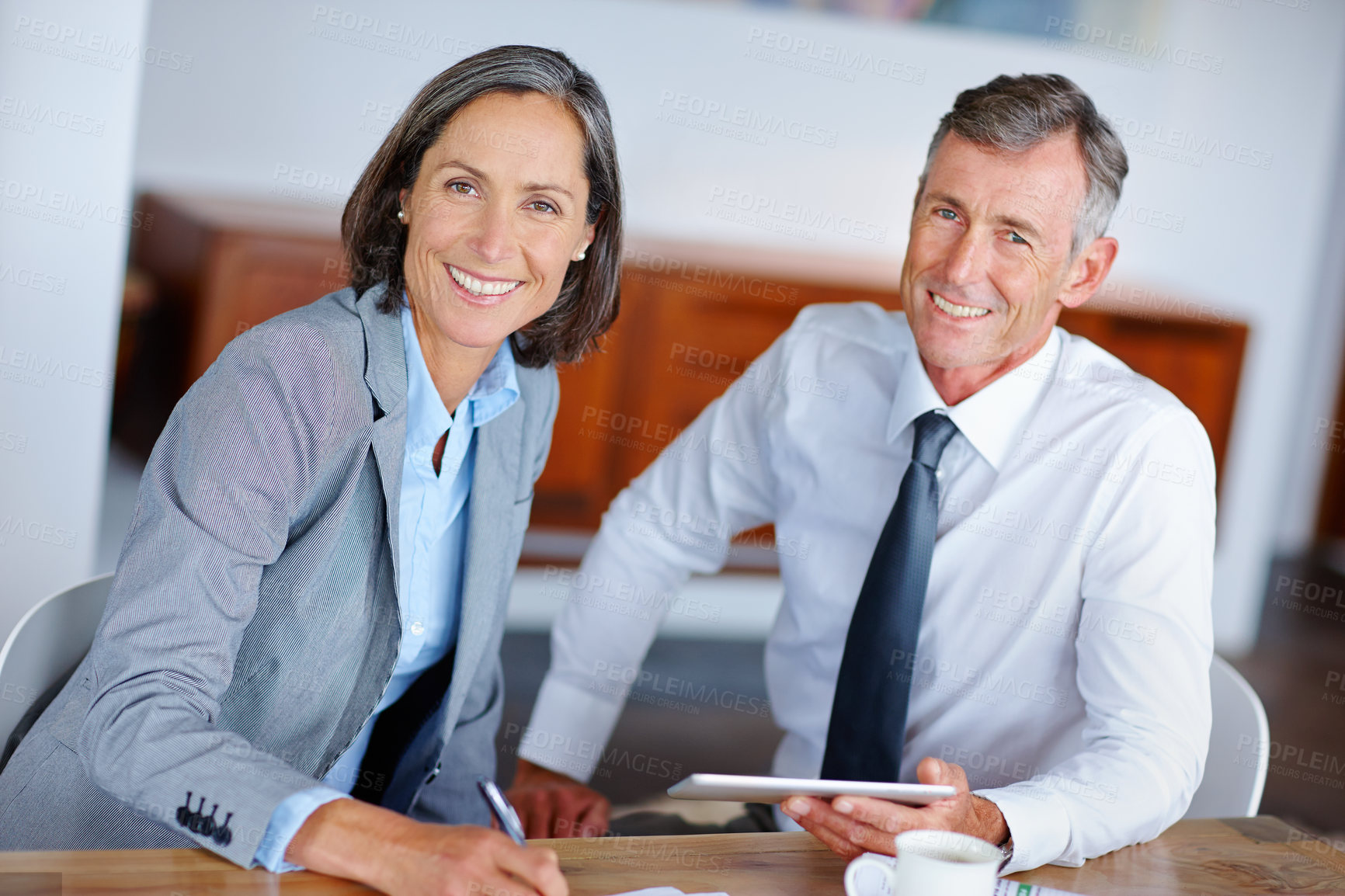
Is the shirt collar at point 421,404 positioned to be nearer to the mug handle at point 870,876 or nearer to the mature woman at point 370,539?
the mature woman at point 370,539

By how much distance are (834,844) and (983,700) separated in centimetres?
55

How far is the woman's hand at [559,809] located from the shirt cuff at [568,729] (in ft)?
0.11

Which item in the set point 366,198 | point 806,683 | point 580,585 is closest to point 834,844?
point 806,683

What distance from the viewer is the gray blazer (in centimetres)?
109

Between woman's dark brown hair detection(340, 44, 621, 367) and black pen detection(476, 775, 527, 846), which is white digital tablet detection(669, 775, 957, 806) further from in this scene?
woman's dark brown hair detection(340, 44, 621, 367)

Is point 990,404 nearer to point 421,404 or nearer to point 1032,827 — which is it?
point 1032,827

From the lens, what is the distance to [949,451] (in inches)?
68.4

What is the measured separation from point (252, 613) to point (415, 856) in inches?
14.7

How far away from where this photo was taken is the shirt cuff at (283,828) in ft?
3.38

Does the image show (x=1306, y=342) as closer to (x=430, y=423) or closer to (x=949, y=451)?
(x=949, y=451)

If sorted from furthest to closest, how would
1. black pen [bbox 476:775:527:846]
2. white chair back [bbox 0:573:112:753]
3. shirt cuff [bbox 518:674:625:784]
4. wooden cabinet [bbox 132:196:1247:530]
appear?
wooden cabinet [bbox 132:196:1247:530]
shirt cuff [bbox 518:674:625:784]
white chair back [bbox 0:573:112:753]
black pen [bbox 476:775:527:846]

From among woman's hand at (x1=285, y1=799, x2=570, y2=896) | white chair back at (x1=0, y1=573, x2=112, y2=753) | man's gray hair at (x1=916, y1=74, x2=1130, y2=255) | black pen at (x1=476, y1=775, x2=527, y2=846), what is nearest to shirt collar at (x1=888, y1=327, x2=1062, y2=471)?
man's gray hair at (x1=916, y1=74, x2=1130, y2=255)

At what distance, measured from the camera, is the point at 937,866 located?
0.98m

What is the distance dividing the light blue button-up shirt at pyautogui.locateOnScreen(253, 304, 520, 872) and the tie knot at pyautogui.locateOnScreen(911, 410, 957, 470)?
575mm
